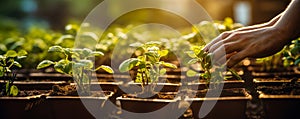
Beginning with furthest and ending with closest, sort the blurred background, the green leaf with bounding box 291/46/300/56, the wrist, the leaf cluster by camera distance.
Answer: the blurred background < the green leaf with bounding box 291/46/300/56 < the leaf cluster < the wrist

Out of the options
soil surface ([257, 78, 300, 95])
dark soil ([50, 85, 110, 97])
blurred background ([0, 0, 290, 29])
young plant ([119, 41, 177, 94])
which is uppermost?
blurred background ([0, 0, 290, 29])

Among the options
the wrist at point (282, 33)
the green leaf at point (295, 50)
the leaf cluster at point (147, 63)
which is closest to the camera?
→ the wrist at point (282, 33)

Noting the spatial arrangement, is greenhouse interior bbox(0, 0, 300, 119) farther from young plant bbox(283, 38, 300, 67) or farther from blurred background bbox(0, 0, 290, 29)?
blurred background bbox(0, 0, 290, 29)

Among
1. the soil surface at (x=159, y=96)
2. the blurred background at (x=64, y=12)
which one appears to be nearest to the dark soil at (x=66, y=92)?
the soil surface at (x=159, y=96)

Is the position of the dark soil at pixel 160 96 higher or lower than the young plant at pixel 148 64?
lower

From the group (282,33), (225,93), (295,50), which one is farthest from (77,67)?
(295,50)

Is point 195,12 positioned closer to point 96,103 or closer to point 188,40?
point 188,40

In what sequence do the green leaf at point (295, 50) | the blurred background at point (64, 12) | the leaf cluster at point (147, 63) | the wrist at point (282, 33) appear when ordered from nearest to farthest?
the wrist at point (282, 33)
the leaf cluster at point (147, 63)
the green leaf at point (295, 50)
the blurred background at point (64, 12)

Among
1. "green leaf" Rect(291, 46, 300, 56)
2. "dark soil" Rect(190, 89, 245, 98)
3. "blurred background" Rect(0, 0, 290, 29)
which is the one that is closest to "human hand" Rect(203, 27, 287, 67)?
"dark soil" Rect(190, 89, 245, 98)

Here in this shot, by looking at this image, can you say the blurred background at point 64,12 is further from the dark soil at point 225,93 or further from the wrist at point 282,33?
the wrist at point 282,33

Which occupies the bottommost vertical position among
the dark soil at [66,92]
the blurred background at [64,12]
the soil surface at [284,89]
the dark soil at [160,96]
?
the soil surface at [284,89]

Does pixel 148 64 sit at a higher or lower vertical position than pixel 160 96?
higher

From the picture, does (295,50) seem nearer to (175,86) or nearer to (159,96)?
(175,86)

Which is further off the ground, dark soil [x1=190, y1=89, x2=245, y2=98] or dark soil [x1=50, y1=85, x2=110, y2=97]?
dark soil [x1=50, y1=85, x2=110, y2=97]
